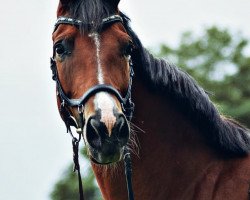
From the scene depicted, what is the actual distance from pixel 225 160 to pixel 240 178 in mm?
212

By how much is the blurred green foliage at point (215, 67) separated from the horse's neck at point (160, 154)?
1003 inches

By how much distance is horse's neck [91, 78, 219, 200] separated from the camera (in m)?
5.77

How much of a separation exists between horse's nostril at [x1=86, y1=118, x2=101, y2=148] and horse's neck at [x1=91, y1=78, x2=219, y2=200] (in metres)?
0.63

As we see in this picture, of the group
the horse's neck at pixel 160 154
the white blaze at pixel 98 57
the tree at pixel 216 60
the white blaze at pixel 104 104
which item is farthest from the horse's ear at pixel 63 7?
the tree at pixel 216 60

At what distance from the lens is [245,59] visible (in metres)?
38.8

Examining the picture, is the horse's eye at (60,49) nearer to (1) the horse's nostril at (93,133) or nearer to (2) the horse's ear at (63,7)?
(2) the horse's ear at (63,7)

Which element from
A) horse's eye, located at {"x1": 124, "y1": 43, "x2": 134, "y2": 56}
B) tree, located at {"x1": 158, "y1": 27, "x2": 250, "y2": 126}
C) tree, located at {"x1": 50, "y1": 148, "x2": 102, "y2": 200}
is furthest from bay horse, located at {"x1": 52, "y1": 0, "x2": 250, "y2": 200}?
tree, located at {"x1": 158, "y1": 27, "x2": 250, "y2": 126}

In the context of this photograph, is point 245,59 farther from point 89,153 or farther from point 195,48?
point 89,153

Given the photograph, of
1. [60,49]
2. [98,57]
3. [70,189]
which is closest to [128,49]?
[98,57]

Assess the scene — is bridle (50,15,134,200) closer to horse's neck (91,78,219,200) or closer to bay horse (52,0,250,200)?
bay horse (52,0,250,200)

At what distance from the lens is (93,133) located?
17.1 feet

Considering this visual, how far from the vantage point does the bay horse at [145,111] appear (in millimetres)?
5543

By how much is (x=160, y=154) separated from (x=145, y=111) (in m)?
0.38

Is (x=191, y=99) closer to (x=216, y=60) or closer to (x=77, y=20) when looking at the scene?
(x=77, y=20)
